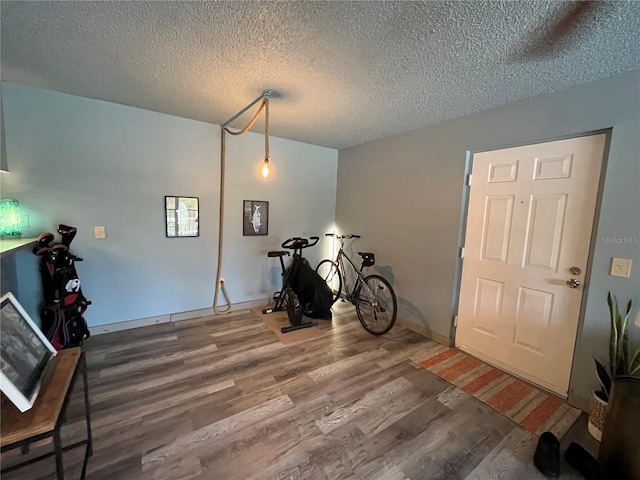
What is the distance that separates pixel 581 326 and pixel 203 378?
3031 mm

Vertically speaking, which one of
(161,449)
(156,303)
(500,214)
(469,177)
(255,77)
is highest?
(255,77)

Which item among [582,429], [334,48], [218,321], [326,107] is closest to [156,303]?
[218,321]

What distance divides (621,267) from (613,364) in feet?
2.11

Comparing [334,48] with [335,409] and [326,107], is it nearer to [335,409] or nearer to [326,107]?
[326,107]

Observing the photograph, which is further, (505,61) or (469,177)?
(469,177)

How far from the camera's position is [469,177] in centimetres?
264

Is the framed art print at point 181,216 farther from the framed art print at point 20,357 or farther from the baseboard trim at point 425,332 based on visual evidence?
the baseboard trim at point 425,332

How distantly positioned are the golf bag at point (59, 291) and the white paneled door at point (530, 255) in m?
3.85

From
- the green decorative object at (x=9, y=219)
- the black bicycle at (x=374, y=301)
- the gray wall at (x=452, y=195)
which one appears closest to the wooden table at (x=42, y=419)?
the green decorative object at (x=9, y=219)

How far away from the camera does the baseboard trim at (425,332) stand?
2844mm

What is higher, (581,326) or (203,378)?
(581,326)

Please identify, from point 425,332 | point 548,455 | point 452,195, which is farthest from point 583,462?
point 452,195

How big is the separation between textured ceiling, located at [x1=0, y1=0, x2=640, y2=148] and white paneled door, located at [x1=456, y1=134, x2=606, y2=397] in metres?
0.58

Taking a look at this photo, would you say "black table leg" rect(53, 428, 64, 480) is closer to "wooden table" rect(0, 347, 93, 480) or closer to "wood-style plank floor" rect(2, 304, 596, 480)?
"wooden table" rect(0, 347, 93, 480)
